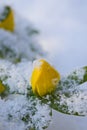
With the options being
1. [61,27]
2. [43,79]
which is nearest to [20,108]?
[43,79]

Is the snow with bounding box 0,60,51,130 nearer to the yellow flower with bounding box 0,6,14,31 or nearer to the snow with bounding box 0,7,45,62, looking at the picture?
the snow with bounding box 0,7,45,62

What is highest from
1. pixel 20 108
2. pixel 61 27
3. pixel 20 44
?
pixel 61 27

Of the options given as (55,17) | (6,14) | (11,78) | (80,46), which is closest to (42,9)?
(55,17)

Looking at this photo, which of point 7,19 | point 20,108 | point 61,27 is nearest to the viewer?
point 20,108

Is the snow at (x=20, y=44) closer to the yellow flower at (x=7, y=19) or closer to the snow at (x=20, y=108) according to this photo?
the yellow flower at (x=7, y=19)

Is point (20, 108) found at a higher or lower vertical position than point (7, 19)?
lower

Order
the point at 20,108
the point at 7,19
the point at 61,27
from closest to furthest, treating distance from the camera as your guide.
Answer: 1. the point at 20,108
2. the point at 7,19
3. the point at 61,27

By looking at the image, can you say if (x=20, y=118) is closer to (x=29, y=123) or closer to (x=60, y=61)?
(x=29, y=123)

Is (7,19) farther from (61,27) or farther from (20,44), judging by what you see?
(61,27)
